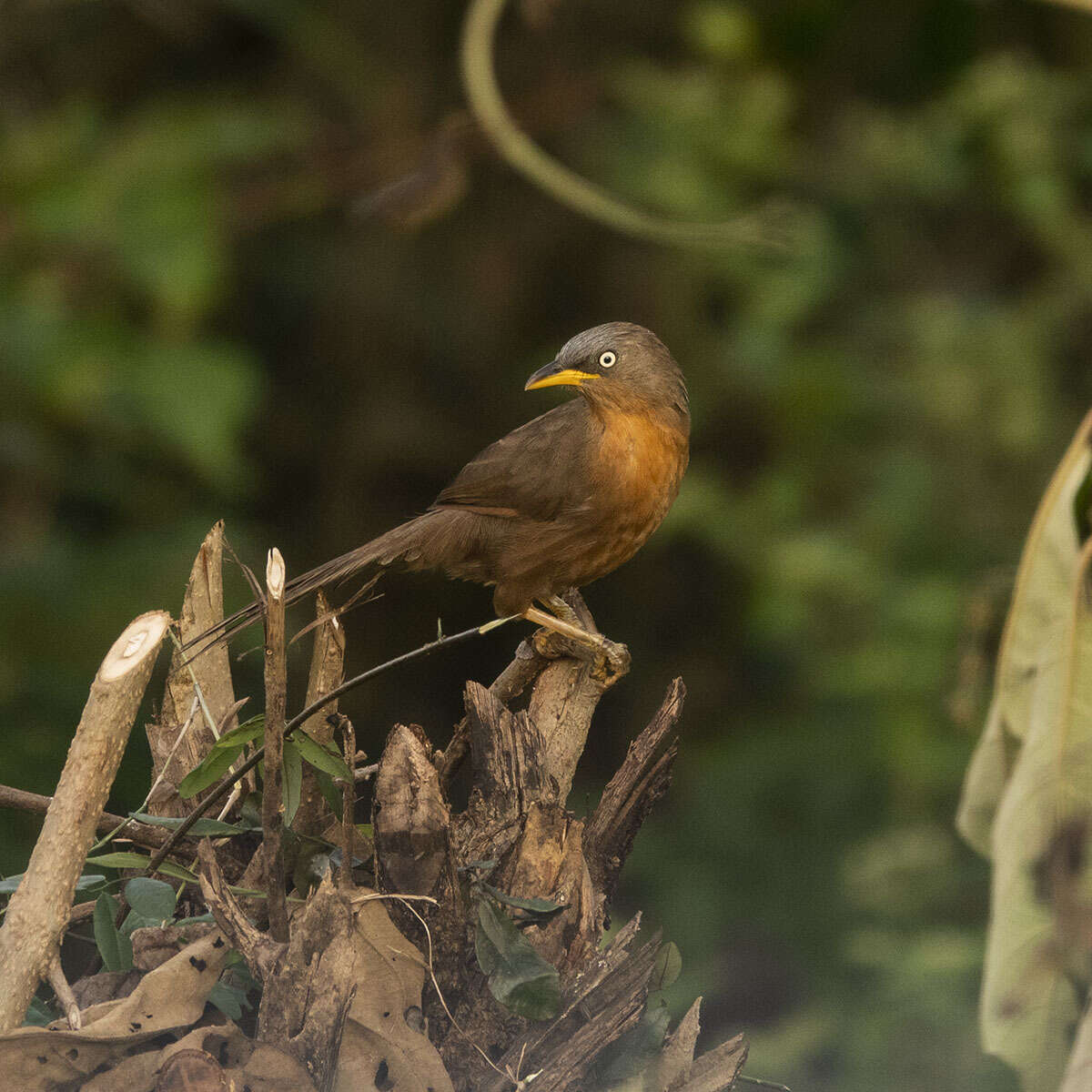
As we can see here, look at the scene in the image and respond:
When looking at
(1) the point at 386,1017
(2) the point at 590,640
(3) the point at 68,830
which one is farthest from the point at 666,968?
(3) the point at 68,830

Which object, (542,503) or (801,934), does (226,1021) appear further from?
(801,934)

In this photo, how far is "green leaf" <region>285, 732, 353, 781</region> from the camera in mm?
984

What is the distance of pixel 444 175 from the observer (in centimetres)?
150

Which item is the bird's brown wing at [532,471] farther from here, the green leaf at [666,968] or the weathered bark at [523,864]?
the green leaf at [666,968]

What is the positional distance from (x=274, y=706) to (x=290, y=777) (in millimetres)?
134

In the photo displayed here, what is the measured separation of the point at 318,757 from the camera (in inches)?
38.9

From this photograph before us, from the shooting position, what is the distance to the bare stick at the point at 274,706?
33.5 inches

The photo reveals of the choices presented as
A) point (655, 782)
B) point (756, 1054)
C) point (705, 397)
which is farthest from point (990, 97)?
point (655, 782)

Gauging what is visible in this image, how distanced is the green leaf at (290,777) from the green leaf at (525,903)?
140 millimetres

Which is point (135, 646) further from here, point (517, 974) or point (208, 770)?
point (517, 974)

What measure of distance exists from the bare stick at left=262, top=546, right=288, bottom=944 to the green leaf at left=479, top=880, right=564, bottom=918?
15 cm

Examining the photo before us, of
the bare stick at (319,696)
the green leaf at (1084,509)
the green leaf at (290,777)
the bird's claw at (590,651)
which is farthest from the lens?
the bird's claw at (590,651)

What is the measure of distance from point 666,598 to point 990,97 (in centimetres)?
127

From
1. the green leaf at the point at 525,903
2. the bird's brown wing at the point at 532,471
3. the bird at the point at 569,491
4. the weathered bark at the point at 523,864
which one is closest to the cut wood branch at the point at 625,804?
the weathered bark at the point at 523,864
